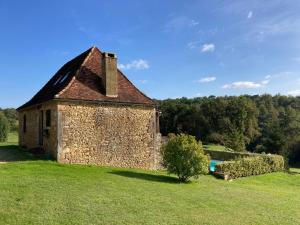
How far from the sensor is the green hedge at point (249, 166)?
864 inches

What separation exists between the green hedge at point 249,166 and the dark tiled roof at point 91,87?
684 cm

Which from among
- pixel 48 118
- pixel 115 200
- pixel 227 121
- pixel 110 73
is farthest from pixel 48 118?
pixel 227 121

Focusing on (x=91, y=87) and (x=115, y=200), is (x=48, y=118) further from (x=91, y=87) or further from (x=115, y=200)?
(x=115, y=200)

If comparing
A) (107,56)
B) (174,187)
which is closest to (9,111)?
(107,56)

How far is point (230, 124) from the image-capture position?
204 feet

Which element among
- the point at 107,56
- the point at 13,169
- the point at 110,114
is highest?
the point at 107,56

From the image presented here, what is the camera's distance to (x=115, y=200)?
10570 millimetres

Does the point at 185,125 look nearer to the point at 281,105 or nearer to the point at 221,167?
the point at 281,105

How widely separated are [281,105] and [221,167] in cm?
7789

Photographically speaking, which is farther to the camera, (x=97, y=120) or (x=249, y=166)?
(x=249, y=166)

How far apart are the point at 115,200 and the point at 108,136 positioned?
7929 mm

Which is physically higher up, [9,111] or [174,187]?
[9,111]

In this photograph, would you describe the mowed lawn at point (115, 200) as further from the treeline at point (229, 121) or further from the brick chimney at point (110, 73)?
the treeline at point (229, 121)

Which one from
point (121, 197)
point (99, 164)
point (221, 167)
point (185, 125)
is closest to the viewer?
point (121, 197)
